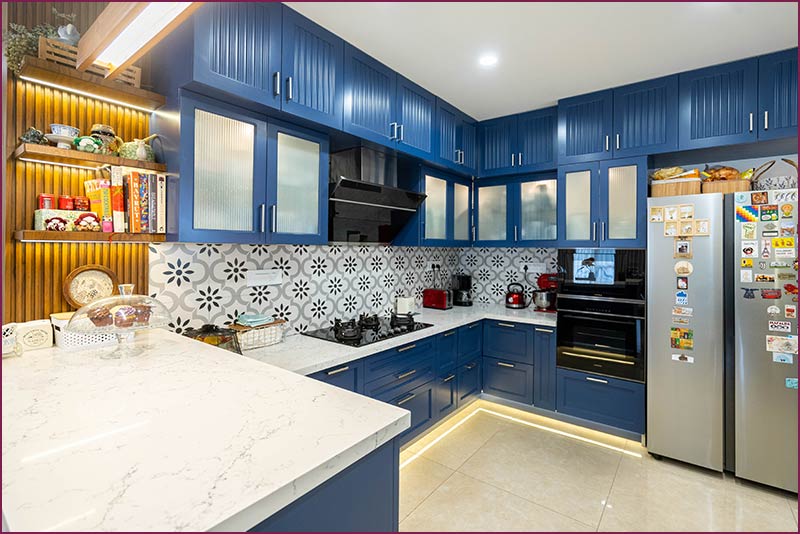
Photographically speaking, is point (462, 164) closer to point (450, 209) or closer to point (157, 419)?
point (450, 209)

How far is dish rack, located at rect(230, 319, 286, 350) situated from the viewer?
2025 millimetres

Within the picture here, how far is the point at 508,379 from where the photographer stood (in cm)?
329

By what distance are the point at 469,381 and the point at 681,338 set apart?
156 cm

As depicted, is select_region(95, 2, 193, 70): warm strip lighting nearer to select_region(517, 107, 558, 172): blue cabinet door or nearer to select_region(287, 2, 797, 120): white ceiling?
select_region(287, 2, 797, 120): white ceiling

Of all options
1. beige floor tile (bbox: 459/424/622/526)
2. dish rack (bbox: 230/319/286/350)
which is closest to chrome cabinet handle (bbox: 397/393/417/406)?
beige floor tile (bbox: 459/424/622/526)

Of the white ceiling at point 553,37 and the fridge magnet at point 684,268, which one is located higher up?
the white ceiling at point 553,37

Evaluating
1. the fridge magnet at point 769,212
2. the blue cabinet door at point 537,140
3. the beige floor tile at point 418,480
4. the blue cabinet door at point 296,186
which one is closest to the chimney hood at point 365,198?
the blue cabinet door at point 296,186

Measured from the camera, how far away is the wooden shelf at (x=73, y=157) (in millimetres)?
1387

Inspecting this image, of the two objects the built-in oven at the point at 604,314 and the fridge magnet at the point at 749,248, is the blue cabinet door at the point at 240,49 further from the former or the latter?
the fridge magnet at the point at 749,248

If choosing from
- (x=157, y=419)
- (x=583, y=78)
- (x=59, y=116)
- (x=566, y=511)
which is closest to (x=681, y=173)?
(x=583, y=78)

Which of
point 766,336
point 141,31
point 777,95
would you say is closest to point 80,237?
point 141,31

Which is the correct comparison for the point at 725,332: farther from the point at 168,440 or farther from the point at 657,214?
the point at 168,440

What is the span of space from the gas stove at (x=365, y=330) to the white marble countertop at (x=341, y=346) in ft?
0.18

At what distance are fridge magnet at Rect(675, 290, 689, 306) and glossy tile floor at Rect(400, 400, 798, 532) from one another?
106 centimetres
